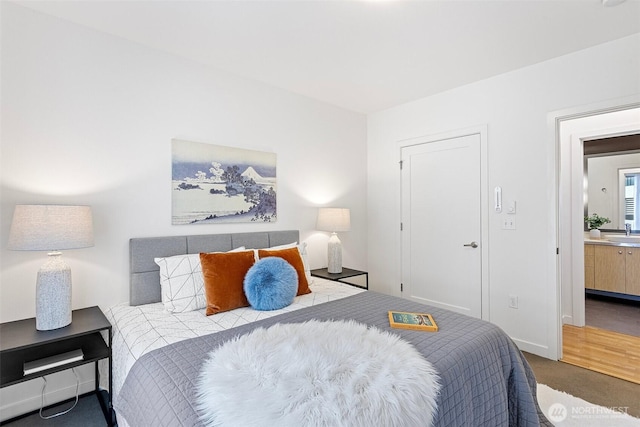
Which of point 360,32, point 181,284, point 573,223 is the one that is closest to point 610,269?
point 573,223

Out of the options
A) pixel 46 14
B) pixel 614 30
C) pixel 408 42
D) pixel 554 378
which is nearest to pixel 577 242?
pixel 554 378

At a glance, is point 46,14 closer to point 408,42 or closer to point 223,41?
point 223,41

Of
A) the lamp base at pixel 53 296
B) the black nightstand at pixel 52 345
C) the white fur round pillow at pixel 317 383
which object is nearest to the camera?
the white fur round pillow at pixel 317 383

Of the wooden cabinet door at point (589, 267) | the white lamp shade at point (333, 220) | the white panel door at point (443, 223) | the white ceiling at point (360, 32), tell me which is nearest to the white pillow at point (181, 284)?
the white lamp shade at point (333, 220)

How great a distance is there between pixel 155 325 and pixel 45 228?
77cm

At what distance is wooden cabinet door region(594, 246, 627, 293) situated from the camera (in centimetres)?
420

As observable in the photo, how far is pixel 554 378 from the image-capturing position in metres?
2.39

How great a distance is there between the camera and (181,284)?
214 cm

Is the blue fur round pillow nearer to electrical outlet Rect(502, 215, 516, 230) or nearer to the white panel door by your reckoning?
the white panel door

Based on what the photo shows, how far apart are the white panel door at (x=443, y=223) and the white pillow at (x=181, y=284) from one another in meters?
2.41

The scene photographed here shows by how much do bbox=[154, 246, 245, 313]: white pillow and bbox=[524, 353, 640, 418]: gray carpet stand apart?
256 cm

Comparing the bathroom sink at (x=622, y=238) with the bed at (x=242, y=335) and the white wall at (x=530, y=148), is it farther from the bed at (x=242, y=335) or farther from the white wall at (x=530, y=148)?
the bed at (x=242, y=335)

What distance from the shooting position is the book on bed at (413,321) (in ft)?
5.54

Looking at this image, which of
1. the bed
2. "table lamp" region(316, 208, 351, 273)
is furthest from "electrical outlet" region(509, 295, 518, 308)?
"table lamp" region(316, 208, 351, 273)
